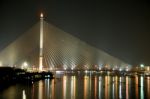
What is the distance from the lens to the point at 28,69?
3947 centimetres

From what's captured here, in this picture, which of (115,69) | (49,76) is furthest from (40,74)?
(115,69)

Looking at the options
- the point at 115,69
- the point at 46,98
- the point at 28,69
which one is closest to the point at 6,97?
the point at 46,98

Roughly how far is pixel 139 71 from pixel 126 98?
49.5m

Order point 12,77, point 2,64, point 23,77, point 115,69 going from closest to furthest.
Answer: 1. point 12,77
2. point 23,77
3. point 2,64
4. point 115,69

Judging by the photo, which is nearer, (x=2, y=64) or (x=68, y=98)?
(x=68, y=98)

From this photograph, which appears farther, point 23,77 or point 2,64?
point 2,64

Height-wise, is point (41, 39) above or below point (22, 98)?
above

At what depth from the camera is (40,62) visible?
32656mm

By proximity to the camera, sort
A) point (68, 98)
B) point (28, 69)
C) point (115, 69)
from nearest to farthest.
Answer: point (68, 98)
point (28, 69)
point (115, 69)

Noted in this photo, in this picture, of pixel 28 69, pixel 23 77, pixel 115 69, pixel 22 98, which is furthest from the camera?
pixel 115 69

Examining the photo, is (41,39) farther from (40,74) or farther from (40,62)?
(40,74)

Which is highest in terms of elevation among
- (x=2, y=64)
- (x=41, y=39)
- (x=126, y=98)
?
(x=41, y=39)

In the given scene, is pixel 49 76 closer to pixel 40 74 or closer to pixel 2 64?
pixel 40 74

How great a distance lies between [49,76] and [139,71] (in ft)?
102
